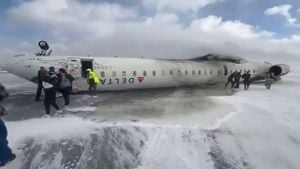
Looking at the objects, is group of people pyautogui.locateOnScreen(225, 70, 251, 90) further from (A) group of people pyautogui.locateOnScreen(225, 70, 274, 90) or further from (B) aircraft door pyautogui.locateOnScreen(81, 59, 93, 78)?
(B) aircraft door pyautogui.locateOnScreen(81, 59, 93, 78)

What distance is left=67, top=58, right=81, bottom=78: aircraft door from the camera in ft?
46.7

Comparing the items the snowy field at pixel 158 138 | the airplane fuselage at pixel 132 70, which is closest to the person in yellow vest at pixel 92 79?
the airplane fuselage at pixel 132 70

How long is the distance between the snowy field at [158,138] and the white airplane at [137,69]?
13.7 ft

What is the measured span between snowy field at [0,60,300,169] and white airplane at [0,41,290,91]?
417 centimetres

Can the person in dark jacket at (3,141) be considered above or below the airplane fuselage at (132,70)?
below

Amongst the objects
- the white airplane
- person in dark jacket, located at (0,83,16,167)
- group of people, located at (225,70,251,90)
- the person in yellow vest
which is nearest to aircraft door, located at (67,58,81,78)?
the white airplane

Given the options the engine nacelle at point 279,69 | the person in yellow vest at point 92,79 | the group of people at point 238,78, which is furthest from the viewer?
the engine nacelle at point 279,69

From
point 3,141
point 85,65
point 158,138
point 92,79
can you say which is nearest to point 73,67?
point 85,65

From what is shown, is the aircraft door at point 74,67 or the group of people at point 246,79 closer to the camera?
the aircraft door at point 74,67

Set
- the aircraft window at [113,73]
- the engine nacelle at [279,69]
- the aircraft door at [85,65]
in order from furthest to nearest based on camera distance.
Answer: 1. the engine nacelle at [279,69]
2. the aircraft window at [113,73]
3. the aircraft door at [85,65]

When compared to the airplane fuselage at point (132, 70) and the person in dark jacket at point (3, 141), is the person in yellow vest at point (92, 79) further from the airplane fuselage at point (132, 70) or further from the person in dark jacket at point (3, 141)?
the person in dark jacket at point (3, 141)

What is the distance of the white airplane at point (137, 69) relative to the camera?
543 inches

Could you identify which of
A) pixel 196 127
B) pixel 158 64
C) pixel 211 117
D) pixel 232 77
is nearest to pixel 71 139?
pixel 196 127

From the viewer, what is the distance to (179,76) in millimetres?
17828
